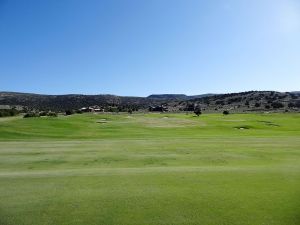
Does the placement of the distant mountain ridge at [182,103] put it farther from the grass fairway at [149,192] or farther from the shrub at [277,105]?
the grass fairway at [149,192]

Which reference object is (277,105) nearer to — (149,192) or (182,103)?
(182,103)

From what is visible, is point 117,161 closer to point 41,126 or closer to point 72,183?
point 72,183

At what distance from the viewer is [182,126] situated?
53.7m

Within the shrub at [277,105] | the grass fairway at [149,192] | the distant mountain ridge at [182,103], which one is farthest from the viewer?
the distant mountain ridge at [182,103]

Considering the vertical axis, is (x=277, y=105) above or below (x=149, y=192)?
below

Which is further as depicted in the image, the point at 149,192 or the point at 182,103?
the point at 182,103

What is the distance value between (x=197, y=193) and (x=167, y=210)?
1629 mm

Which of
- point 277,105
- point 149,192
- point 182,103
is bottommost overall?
point 182,103

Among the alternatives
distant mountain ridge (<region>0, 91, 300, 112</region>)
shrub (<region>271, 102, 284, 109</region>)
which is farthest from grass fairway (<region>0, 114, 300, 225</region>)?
shrub (<region>271, 102, 284, 109</region>)

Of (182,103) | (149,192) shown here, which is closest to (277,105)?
(182,103)

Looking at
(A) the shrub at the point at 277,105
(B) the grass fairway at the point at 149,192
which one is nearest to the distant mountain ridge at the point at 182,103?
(A) the shrub at the point at 277,105

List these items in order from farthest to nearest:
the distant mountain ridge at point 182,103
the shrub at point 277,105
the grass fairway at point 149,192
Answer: the distant mountain ridge at point 182,103, the shrub at point 277,105, the grass fairway at point 149,192

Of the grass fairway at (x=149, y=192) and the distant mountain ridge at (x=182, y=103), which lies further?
the distant mountain ridge at (x=182, y=103)

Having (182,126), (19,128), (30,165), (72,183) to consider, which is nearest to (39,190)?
(72,183)
